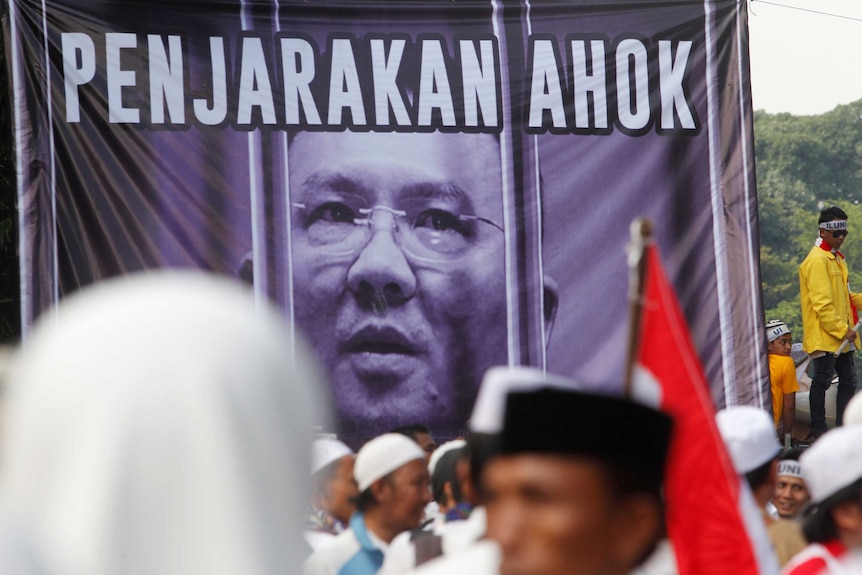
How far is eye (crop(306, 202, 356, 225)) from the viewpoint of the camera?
286 inches

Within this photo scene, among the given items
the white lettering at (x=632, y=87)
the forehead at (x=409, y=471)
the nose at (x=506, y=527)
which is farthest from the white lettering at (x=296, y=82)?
the nose at (x=506, y=527)

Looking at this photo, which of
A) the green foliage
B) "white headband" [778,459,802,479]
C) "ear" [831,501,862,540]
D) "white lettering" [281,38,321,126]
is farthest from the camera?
the green foliage

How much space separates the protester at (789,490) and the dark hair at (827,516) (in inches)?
108

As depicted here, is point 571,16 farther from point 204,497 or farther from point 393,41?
point 204,497

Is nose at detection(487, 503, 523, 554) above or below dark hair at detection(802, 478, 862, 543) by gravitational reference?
above

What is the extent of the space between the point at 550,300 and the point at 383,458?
9.28 feet

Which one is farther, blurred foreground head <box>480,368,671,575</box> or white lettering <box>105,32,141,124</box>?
white lettering <box>105,32,141,124</box>

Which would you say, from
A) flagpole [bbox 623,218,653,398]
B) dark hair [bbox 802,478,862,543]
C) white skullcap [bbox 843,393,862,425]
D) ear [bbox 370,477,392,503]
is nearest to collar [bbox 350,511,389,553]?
ear [bbox 370,477,392,503]

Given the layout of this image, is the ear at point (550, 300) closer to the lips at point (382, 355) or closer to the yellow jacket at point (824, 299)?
the lips at point (382, 355)

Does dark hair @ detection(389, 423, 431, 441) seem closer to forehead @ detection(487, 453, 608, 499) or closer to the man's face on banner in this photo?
the man's face on banner

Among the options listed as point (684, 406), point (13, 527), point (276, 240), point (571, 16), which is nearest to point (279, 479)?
point (13, 527)

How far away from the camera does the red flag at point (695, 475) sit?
2500 millimetres

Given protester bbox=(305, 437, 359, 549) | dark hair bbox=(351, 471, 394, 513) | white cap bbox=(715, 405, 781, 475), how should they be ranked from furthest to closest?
Result: protester bbox=(305, 437, 359, 549)
dark hair bbox=(351, 471, 394, 513)
white cap bbox=(715, 405, 781, 475)

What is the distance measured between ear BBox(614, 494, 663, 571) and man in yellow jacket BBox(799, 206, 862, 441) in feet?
27.8
